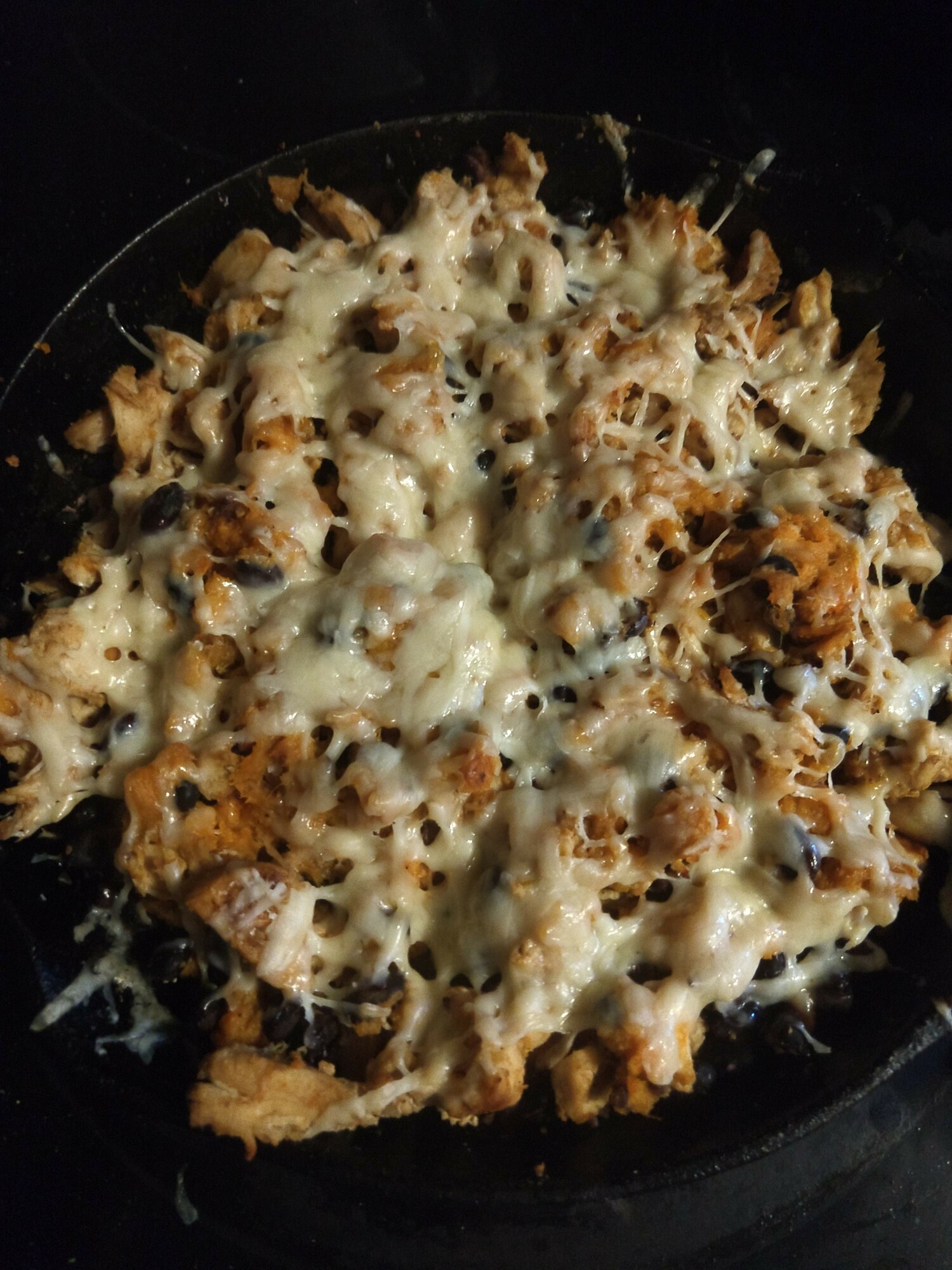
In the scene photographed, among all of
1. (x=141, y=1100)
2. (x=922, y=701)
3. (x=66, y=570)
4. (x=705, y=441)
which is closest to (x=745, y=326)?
(x=705, y=441)

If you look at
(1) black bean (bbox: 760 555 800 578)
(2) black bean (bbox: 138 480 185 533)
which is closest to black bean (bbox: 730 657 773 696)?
(1) black bean (bbox: 760 555 800 578)

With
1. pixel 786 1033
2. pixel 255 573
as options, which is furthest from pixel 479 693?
pixel 786 1033

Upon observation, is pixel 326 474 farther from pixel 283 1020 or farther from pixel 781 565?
pixel 283 1020

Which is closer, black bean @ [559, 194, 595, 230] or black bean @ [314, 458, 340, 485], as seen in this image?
black bean @ [314, 458, 340, 485]

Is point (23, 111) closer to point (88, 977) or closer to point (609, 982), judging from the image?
point (88, 977)

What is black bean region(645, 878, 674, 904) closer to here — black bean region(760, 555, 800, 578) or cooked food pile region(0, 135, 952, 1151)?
cooked food pile region(0, 135, 952, 1151)

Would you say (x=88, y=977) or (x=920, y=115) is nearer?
(x=88, y=977)

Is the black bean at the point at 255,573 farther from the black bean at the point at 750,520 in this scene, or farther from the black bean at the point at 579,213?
the black bean at the point at 579,213
